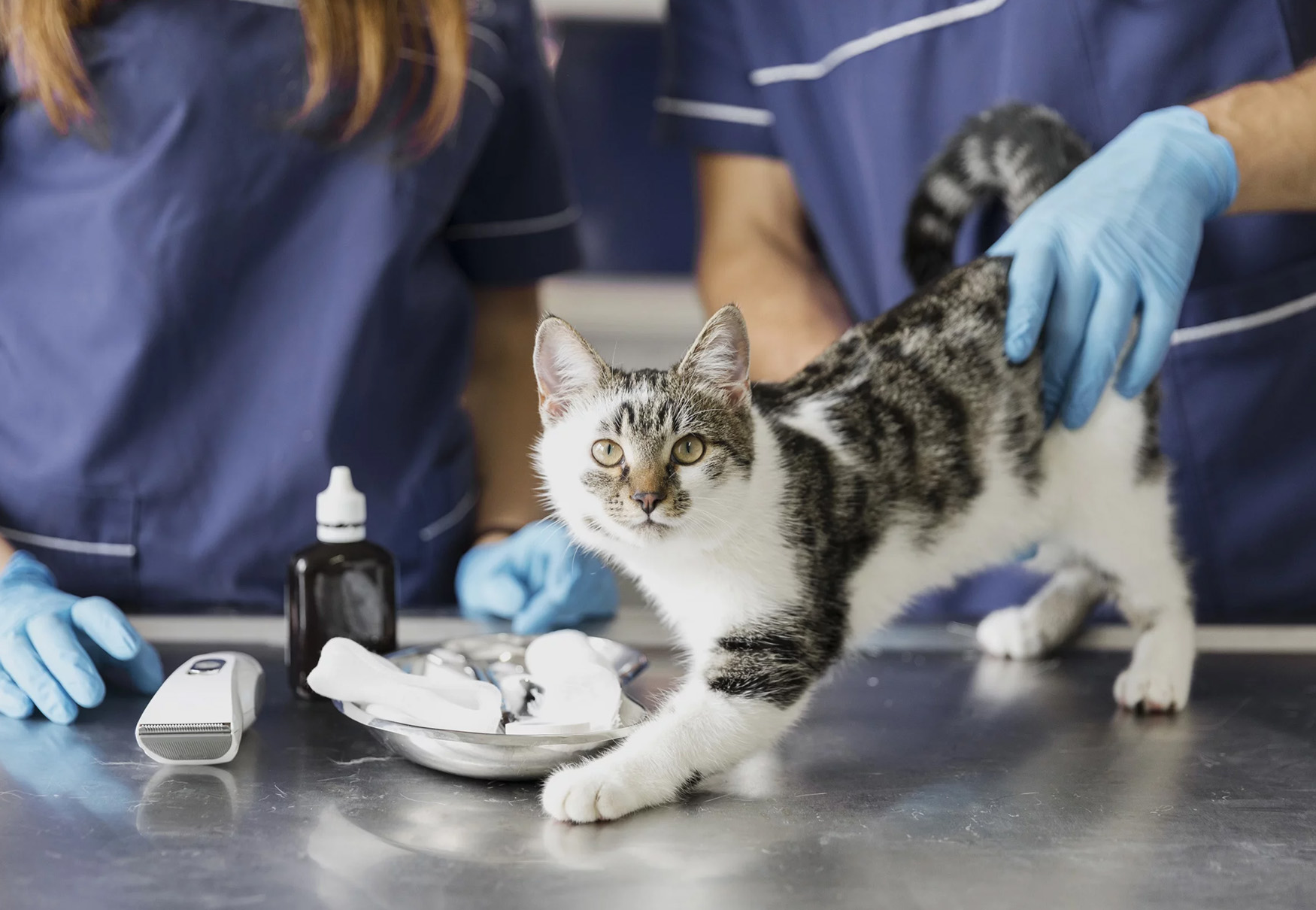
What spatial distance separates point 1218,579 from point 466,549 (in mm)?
1126

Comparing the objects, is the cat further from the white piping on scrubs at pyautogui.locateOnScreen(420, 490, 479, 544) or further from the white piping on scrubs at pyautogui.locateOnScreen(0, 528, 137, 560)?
the white piping on scrubs at pyautogui.locateOnScreen(0, 528, 137, 560)

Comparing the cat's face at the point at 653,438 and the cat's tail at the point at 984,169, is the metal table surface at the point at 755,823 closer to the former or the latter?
the cat's face at the point at 653,438

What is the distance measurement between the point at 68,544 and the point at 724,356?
1.05 metres

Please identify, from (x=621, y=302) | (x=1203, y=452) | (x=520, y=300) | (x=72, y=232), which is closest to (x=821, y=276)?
(x=520, y=300)

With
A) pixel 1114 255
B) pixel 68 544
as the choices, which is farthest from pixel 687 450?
pixel 68 544

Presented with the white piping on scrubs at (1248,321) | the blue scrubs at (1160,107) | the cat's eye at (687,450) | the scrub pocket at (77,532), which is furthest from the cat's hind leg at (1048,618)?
the scrub pocket at (77,532)

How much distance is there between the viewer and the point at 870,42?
163cm

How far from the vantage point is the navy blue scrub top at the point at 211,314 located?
148cm

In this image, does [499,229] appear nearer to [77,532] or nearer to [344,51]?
[344,51]

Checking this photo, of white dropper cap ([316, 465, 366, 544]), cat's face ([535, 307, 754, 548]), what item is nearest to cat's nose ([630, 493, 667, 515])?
cat's face ([535, 307, 754, 548])

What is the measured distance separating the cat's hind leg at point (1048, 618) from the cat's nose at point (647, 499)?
61cm

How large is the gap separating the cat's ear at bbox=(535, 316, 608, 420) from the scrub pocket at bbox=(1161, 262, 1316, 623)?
862 millimetres

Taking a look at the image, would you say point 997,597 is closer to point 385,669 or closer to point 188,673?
point 385,669

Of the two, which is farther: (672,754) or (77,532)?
(77,532)
